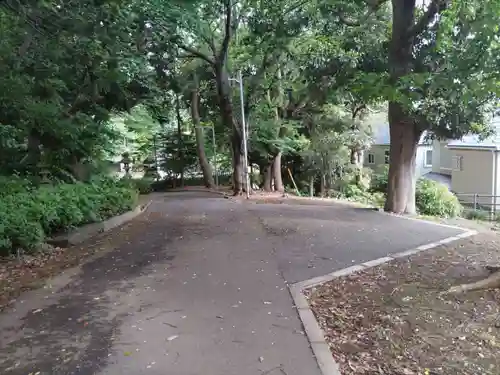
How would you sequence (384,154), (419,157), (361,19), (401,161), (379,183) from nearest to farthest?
1. (401,161)
2. (361,19)
3. (379,183)
4. (384,154)
5. (419,157)

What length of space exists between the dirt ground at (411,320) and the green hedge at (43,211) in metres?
4.27

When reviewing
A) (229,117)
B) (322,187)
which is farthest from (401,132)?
(322,187)

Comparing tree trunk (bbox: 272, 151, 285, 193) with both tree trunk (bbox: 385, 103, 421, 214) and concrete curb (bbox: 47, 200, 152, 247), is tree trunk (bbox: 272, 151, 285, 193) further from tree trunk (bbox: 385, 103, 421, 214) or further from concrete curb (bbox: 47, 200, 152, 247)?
concrete curb (bbox: 47, 200, 152, 247)

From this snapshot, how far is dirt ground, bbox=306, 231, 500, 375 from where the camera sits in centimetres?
320

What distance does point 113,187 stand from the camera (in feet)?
36.1

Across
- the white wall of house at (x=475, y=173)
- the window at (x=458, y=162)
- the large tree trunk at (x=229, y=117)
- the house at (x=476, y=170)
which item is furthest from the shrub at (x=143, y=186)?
the window at (x=458, y=162)

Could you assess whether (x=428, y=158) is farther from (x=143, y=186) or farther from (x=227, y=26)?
(x=227, y=26)

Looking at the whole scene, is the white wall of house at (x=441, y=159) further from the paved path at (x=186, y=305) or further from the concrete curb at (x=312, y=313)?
the concrete curb at (x=312, y=313)

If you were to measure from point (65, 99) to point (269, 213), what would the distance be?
5.93 metres

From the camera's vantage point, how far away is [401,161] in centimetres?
1103

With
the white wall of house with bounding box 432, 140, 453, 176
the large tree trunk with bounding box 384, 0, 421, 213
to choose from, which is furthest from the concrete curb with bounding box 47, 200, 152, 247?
the white wall of house with bounding box 432, 140, 453, 176

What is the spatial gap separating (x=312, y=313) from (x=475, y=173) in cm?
1960

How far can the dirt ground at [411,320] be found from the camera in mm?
3201

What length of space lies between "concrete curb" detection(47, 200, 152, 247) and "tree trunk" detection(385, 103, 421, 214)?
6.69 metres
